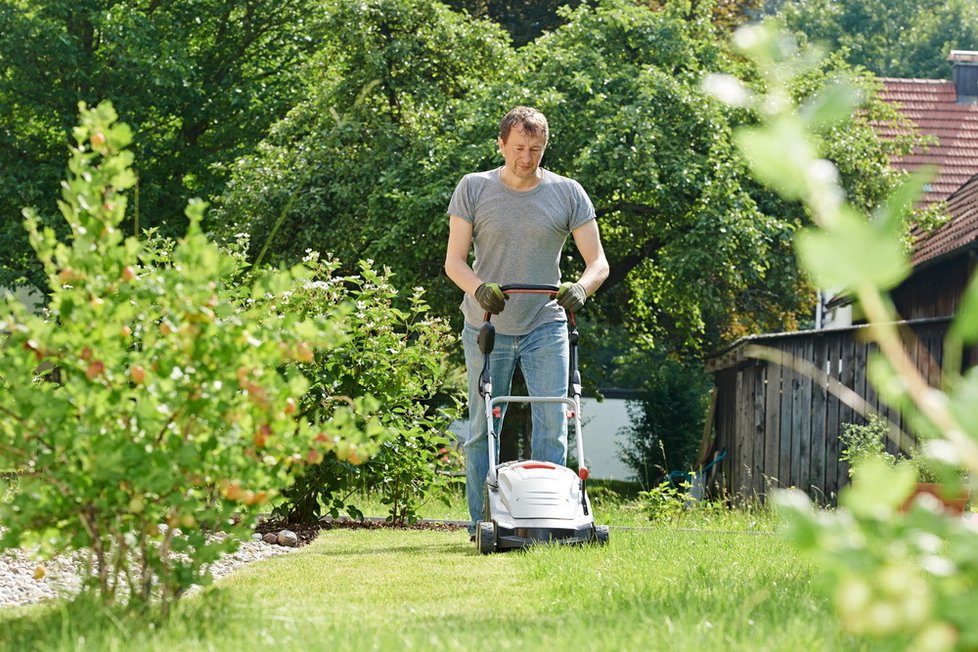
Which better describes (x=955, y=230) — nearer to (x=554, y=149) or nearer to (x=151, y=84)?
(x=554, y=149)

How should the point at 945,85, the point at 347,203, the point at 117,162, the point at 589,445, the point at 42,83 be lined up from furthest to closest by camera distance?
the point at 589,445, the point at 945,85, the point at 42,83, the point at 347,203, the point at 117,162

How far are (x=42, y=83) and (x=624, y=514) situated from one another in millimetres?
14145

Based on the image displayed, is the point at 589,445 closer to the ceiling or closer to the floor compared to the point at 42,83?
closer to the floor

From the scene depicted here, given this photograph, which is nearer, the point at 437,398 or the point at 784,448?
the point at 784,448

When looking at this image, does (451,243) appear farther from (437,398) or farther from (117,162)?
(437,398)

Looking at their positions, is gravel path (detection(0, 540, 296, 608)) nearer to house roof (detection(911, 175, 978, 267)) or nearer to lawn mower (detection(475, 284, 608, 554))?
lawn mower (detection(475, 284, 608, 554))

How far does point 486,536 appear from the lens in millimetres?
5449

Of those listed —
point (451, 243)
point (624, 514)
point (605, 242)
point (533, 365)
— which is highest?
point (605, 242)

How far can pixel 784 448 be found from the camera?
12.6m

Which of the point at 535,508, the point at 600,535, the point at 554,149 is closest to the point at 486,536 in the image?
the point at 535,508

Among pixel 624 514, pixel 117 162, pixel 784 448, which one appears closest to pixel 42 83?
pixel 784 448

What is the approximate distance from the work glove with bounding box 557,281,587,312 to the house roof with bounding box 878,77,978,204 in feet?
50.9

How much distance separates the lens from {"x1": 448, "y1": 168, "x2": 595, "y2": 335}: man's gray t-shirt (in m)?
6.09

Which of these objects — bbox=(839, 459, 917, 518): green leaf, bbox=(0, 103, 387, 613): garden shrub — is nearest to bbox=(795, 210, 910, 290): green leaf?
bbox=(839, 459, 917, 518): green leaf
